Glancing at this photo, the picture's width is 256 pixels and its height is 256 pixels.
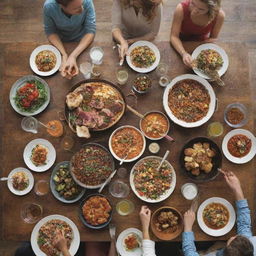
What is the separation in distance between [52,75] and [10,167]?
0.91 meters

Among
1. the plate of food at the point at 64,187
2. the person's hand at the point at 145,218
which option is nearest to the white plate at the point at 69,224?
the plate of food at the point at 64,187

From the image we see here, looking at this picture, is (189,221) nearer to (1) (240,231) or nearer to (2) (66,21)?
(1) (240,231)

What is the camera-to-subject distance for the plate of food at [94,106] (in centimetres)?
296

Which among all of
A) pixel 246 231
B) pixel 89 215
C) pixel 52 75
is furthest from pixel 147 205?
pixel 52 75

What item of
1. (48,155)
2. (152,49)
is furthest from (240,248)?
(152,49)

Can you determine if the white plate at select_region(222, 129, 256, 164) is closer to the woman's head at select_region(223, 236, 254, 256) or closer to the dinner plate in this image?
the dinner plate

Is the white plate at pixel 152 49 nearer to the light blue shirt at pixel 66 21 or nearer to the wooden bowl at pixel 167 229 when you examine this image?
the light blue shirt at pixel 66 21

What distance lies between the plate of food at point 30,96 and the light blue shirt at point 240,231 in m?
1.69

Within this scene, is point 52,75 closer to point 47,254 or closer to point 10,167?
point 10,167

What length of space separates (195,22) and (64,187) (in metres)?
2.02

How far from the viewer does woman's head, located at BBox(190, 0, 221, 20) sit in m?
2.93

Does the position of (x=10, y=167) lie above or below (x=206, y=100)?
below

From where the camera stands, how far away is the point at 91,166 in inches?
114

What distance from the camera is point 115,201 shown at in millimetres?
2945
